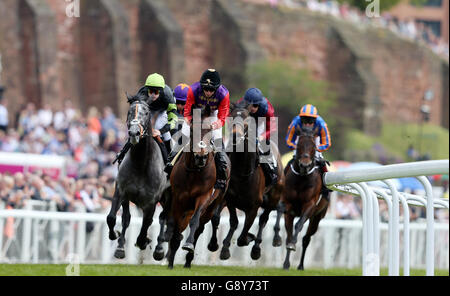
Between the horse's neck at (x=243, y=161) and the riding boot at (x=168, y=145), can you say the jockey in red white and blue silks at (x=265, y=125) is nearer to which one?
the horse's neck at (x=243, y=161)

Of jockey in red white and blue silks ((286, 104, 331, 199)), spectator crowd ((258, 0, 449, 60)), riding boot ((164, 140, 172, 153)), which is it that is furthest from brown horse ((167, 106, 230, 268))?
spectator crowd ((258, 0, 449, 60))

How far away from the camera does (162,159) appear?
10.3 metres

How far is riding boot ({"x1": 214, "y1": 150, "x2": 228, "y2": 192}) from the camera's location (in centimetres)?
1012

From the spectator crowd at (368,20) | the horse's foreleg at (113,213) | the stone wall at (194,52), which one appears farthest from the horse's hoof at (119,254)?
the spectator crowd at (368,20)

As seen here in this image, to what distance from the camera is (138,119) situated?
9305mm

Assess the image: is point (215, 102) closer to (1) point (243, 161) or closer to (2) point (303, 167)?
(1) point (243, 161)

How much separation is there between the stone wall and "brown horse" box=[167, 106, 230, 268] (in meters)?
22.9

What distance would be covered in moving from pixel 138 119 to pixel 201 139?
639mm

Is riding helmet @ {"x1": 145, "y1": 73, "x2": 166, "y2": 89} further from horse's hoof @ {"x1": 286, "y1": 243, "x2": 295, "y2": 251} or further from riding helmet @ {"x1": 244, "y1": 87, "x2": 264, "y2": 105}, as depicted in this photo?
horse's hoof @ {"x1": 286, "y1": 243, "x2": 295, "y2": 251}

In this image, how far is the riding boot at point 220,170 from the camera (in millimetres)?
10117

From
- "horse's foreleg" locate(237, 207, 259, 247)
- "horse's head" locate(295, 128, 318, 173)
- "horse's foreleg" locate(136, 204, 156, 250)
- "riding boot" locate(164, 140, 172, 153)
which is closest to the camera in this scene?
"horse's foreleg" locate(136, 204, 156, 250)

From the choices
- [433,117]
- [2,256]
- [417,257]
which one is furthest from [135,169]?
[433,117]

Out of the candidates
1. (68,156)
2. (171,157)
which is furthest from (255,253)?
(68,156)
